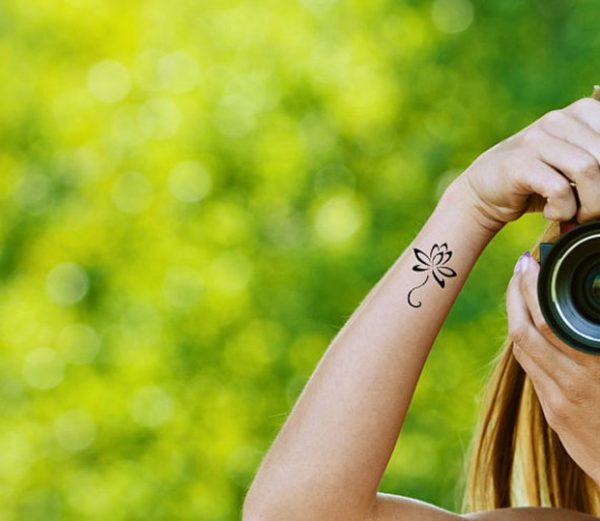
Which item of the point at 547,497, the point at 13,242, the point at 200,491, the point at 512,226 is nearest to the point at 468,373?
the point at 512,226

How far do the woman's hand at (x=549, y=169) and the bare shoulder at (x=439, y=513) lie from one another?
0.30 m

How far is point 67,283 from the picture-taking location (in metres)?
5.45

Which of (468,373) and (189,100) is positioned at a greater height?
(189,100)

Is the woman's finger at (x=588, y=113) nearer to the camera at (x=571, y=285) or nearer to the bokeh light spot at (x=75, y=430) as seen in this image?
the camera at (x=571, y=285)

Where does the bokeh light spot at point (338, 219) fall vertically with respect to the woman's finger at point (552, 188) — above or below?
above

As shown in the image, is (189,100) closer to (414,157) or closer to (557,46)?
(414,157)

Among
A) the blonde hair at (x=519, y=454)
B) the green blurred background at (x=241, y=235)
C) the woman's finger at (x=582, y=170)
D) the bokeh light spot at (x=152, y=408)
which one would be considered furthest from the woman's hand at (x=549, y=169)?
the bokeh light spot at (x=152, y=408)

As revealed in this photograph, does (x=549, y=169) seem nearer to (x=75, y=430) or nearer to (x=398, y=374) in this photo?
(x=398, y=374)

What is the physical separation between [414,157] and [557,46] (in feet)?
2.20

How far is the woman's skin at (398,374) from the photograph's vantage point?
50.9 inches

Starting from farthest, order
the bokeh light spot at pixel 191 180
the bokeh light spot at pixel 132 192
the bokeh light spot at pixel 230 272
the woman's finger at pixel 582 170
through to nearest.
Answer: the bokeh light spot at pixel 132 192
the bokeh light spot at pixel 191 180
the bokeh light spot at pixel 230 272
the woman's finger at pixel 582 170

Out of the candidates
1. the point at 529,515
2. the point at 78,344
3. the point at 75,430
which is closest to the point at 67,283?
the point at 78,344

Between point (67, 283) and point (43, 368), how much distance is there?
0.37 metres

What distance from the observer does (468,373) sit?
4914 mm
